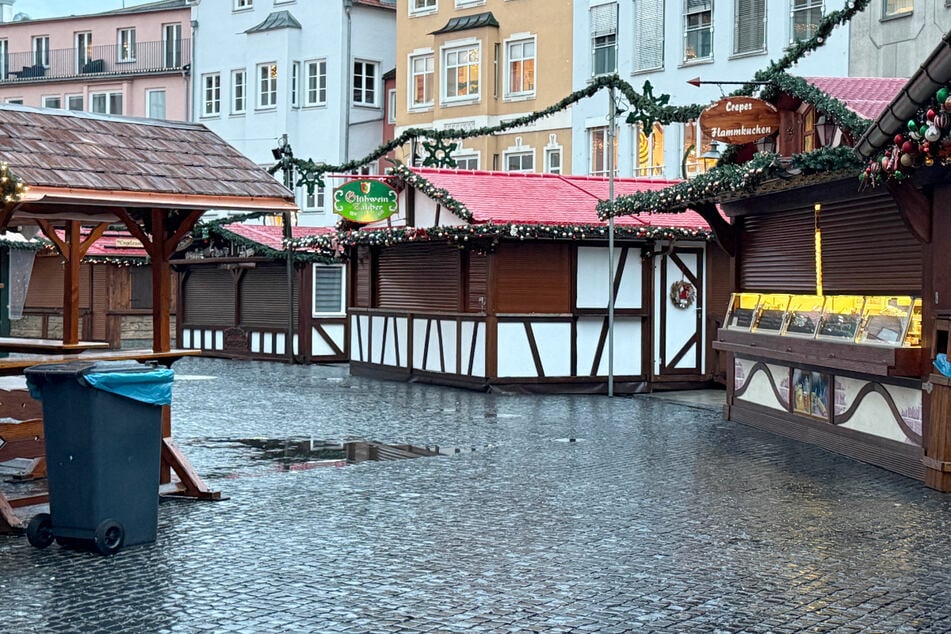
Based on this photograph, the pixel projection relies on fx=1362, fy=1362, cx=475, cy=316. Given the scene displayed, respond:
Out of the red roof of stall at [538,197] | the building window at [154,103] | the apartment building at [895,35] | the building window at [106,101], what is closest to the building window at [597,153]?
the apartment building at [895,35]

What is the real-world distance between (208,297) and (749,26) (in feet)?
47.9

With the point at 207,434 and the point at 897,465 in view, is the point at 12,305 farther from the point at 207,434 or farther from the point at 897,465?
the point at 897,465

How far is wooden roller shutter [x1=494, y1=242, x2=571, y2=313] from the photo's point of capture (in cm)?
2128

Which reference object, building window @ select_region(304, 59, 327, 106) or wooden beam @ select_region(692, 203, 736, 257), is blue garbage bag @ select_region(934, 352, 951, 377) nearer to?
wooden beam @ select_region(692, 203, 736, 257)

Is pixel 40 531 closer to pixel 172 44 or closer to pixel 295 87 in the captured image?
pixel 295 87

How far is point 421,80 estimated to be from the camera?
43.9 m

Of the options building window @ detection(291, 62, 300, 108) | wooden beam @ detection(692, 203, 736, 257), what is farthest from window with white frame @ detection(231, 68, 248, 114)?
wooden beam @ detection(692, 203, 736, 257)

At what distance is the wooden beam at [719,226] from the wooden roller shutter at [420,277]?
20.5 feet

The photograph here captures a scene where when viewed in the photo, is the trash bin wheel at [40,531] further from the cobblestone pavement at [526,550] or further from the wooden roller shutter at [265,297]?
the wooden roller shutter at [265,297]

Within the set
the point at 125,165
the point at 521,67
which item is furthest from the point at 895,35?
the point at 125,165

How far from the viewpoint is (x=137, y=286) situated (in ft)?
121

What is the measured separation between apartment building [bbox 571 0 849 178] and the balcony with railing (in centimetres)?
2350

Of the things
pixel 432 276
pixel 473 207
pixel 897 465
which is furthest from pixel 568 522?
pixel 432 276

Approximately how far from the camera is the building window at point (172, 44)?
186ft
